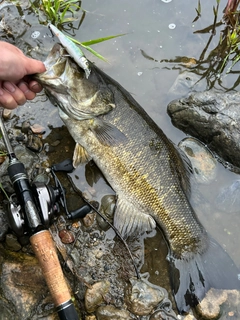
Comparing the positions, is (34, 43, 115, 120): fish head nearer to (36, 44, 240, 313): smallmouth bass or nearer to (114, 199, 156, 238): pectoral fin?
(36, 44, 240, 313): smallmouth bass

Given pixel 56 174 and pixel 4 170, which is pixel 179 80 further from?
pixel 4 170

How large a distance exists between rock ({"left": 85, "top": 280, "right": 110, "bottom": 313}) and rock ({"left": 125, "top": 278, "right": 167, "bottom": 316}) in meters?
0.22

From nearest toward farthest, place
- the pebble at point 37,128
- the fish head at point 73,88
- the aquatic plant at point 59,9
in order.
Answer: the fish head at point 73,88 < the pebble at point 37,128 < the aquatic plant at point 59,9

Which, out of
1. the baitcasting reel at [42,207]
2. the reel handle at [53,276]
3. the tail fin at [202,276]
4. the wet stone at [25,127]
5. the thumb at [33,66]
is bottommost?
the tail fin at [202,276]

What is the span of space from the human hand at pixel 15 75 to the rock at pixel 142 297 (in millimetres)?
2012

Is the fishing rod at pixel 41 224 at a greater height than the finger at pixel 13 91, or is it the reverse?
the finger at pixel 13 91

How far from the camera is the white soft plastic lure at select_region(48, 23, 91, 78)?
9.97 feet

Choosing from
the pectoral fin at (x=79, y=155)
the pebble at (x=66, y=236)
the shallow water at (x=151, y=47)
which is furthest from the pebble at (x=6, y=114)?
the pebble at (x=66, y=236)

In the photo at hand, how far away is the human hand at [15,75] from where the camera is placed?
2836 millimetres

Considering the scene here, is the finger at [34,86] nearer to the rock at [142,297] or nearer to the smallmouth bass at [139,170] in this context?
the smallmouth bass at [139,170]

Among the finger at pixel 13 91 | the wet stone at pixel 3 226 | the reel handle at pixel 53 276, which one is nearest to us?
the reel handle at pixel 53 276

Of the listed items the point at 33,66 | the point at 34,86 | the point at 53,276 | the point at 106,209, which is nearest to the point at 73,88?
the point at 34,86

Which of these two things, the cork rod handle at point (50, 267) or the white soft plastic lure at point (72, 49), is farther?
the white soft plastic lure at point (72, 49)

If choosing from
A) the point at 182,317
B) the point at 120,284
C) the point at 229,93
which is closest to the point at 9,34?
the point at 229,93
